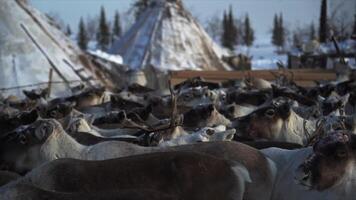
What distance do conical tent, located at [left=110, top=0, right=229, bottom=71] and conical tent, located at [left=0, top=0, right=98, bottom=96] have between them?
23.3 ft

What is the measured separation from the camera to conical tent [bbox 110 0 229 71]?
104 feet

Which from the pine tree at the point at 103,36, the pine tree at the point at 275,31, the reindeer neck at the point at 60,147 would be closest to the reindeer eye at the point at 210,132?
the reindeer neck at the point at 60,147

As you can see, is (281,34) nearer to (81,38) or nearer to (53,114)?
(81,38)

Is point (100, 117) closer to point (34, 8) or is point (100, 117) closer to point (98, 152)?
point (98, 152)

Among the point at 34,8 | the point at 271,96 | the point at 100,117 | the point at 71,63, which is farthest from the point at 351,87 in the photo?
the point at 34,8

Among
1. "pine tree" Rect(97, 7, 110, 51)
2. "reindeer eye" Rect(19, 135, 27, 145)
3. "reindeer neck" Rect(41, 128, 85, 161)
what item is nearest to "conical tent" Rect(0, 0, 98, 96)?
"reindeer eye" Rect(19, 135, 27, 145)

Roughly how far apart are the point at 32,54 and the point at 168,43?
37.4 feet

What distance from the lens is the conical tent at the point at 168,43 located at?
31748mm

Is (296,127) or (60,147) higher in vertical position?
(60,147)

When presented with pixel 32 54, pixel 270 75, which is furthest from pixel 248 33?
pixel 270 75

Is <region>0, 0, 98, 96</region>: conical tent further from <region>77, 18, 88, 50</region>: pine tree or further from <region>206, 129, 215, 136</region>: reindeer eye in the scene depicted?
<region>77, 18, 88, 50</region>: pine tree

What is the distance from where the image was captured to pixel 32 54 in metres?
22.8

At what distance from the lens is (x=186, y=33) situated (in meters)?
33.9

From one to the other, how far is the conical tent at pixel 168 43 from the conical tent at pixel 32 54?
279 inches
